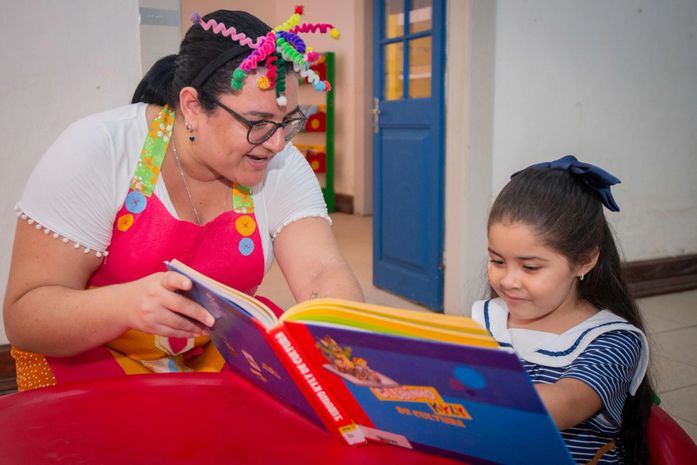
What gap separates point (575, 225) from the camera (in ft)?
3.68

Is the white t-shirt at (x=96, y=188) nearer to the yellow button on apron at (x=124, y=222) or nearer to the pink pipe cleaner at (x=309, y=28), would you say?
the yellow button on apron at (x=124, y=222)

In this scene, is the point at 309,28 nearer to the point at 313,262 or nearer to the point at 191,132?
the point at 191,132

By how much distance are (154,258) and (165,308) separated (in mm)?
360

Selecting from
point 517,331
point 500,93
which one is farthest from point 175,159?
point 500,93

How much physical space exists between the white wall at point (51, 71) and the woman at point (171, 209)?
0.92 metres

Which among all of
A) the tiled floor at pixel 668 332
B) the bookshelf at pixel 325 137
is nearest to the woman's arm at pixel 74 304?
the tiled floor at pixel 668 332

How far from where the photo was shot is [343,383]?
730mm

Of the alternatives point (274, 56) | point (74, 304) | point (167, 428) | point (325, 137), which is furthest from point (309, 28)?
point (325, 137)

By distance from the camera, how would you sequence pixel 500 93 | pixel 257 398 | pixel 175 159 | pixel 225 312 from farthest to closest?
pixel 500 93 < pixel 175 159 < pixel 257 398 < pixel 225 312

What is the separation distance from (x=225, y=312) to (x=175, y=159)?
600 millimetres

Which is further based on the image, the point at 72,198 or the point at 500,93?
the point at 500,93

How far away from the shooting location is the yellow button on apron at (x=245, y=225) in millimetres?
1335

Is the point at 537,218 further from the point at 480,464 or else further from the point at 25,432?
the point at 25,432

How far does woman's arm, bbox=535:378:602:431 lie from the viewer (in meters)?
0.90
